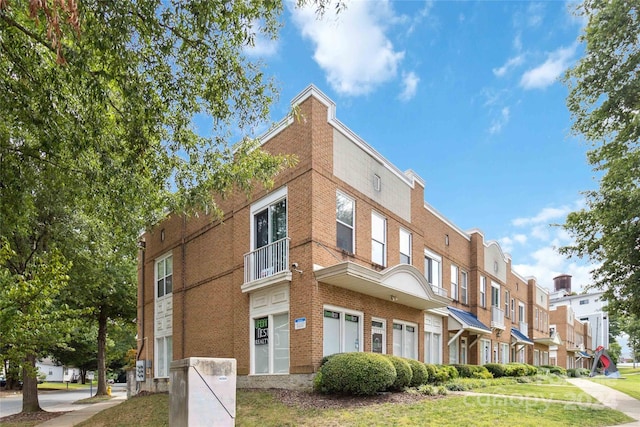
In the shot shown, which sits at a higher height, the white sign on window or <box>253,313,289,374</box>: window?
<box>253,313,289,374</box>: window

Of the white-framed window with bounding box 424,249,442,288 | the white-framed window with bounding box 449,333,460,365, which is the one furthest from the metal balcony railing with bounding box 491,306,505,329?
the white-framed window with bounding box 424,249,442,288

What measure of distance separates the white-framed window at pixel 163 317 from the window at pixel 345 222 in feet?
31.4

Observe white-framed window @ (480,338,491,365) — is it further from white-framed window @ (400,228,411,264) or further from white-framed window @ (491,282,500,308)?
white-framed window @ (400,228,411,264)

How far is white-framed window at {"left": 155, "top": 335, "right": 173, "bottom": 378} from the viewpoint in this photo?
21141 mm

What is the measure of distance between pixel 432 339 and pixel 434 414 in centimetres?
1038

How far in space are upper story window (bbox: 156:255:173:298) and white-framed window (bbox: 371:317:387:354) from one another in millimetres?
9789

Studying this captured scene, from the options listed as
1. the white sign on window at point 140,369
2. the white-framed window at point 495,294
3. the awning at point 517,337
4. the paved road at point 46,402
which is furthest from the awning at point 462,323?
the paved road at point 46,402

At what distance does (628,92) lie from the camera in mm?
13039

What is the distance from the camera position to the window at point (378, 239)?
16922mm

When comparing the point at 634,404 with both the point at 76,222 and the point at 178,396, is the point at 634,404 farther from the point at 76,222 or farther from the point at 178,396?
the point at 76,222

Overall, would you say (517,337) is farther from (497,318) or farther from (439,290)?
(439,290)

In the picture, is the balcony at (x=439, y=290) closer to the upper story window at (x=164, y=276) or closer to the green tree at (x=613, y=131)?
the green tree at (x=613, y=131)

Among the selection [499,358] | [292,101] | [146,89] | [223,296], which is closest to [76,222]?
[223,296]

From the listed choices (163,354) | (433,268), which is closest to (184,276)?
(163,354)
